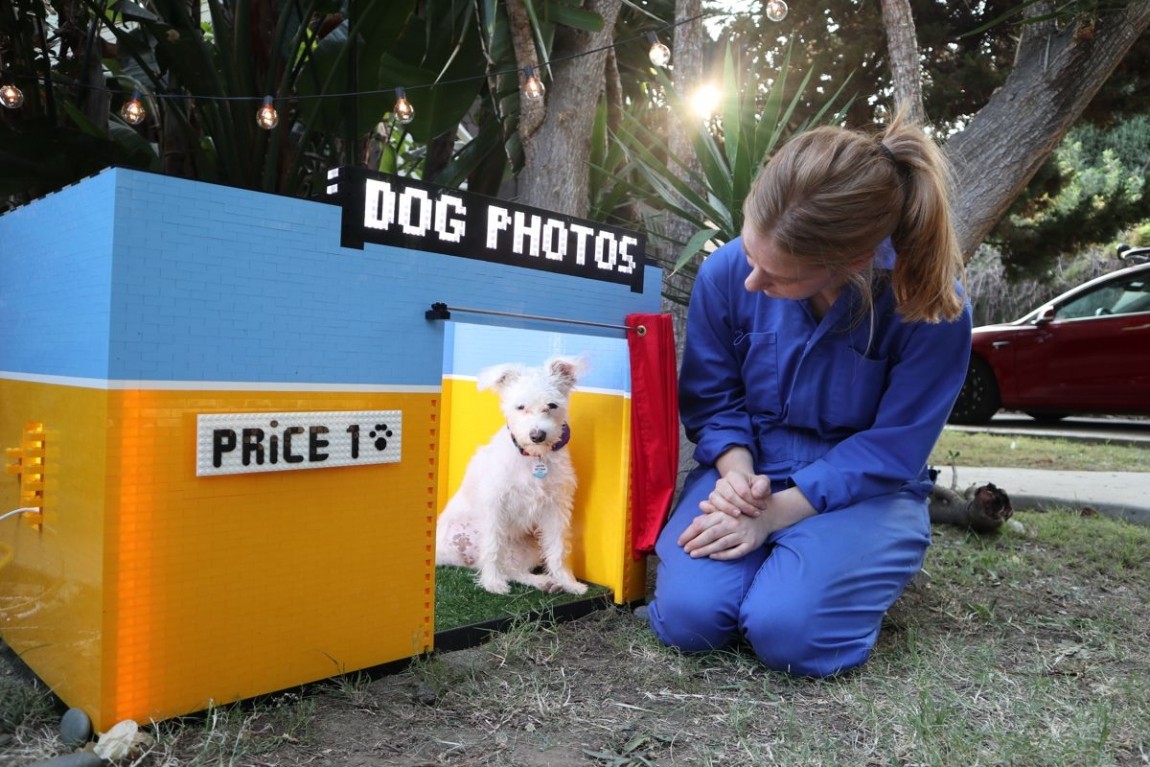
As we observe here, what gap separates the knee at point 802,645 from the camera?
2.08m

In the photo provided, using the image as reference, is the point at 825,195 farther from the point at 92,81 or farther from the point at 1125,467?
the point at 1125,467

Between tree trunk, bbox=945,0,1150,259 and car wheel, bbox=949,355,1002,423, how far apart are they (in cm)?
490

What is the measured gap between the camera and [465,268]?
2.11 metres

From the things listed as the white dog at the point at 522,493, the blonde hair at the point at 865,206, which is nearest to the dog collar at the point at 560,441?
the white dog at the point at 522,493

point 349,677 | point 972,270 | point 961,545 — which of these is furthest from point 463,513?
point 972,270

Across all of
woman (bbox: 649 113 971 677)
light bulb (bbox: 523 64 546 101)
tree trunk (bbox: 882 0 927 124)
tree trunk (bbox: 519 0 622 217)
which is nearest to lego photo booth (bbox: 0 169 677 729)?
woman (bbox: 649 113 971 677)

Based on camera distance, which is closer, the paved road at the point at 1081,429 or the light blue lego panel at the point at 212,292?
the light blue lego panel at the point at 212,292

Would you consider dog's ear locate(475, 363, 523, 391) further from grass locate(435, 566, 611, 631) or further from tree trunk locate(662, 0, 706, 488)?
tree trunk locate(662, 0, 706, 488)

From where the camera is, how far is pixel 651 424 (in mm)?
2516

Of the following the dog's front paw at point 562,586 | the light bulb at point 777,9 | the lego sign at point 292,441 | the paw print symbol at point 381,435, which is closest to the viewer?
the lego sign at point 292,441

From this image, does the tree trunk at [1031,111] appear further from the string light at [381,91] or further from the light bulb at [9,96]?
the light bulb at [9,96]

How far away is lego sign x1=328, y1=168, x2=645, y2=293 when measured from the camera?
1.90m

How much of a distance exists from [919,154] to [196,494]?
1.89m

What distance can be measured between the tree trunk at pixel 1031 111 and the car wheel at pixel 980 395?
4.90 m
